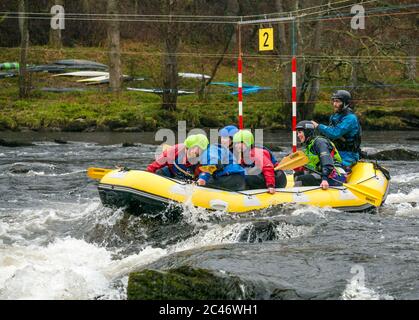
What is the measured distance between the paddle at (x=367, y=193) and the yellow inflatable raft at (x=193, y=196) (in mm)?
59

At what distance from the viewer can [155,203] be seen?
10.7 metres

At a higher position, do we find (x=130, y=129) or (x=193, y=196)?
(x=193, y=196)

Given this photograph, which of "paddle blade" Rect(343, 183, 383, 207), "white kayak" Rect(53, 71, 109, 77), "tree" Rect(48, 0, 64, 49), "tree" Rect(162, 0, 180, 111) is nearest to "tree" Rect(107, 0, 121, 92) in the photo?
"tree" Rect(162, 0, 180, 111)

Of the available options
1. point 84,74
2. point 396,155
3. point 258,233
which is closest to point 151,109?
point 84,74

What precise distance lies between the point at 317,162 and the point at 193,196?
7.39 feet

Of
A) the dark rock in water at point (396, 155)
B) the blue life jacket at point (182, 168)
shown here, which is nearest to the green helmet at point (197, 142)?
the blue life jacket at point (182, 168)

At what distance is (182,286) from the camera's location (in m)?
6.77

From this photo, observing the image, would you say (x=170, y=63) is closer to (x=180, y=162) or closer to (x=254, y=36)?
(x=254, y=36)

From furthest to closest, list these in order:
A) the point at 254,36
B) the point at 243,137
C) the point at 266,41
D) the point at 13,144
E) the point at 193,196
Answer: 1. the point at 254,36
2. the point at 13,144
3. the point at 266,41
4. the point at 243,137
5. the point at 193,196

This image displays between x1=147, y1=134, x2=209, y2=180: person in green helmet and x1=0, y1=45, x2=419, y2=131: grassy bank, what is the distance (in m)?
13.9

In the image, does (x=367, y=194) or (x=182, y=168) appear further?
(x=367, y=194)
